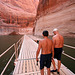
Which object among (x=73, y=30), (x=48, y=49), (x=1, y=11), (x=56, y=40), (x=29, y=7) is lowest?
(x=48, y=49)

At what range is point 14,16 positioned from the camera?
55.9 meters

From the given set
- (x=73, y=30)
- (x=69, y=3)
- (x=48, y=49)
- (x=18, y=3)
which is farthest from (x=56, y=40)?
(x=18, y=3)

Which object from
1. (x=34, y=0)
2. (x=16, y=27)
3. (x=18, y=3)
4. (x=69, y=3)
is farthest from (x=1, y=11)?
(x=34, y=0)

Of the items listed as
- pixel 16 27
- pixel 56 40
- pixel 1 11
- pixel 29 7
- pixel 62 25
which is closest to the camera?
pixel 56 40

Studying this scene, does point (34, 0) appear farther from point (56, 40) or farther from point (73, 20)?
point (56, 40)

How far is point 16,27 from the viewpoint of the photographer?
176 feet

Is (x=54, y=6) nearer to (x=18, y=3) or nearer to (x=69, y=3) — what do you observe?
(x=69, y=3)

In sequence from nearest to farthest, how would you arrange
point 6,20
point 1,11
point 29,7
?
1. point 1,11
2. point 6,20
3. point 29,7

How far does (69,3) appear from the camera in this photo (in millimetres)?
11906

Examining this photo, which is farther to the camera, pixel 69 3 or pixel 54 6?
pixel 54 6

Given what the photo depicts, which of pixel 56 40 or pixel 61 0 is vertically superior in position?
pixel 61 0

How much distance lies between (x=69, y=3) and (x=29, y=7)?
8063 centimetres

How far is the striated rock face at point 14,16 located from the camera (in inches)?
1857

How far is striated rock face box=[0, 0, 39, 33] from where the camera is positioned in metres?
47.2
